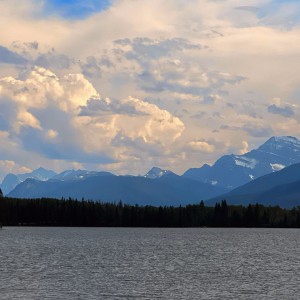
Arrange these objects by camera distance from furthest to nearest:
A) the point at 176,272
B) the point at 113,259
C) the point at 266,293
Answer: the point at 113,259 → the point at 176,272 → the point at 266,293

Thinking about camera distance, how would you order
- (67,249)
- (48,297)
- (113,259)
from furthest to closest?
(67,249), (113,259), (48,297)

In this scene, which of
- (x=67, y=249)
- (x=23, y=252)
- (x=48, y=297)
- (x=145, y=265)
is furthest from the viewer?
(x=67, y=249)

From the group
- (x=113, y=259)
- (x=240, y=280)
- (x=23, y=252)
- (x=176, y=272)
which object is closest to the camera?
(x=240, y=280)

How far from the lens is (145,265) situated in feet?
415

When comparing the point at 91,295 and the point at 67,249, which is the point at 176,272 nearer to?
the point at 91,295

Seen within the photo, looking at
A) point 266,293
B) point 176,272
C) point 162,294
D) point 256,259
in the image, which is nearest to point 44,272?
point 176,272

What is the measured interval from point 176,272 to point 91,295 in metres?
31.1

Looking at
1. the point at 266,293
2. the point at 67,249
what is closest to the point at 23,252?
the point at 67,249

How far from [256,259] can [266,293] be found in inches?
2318

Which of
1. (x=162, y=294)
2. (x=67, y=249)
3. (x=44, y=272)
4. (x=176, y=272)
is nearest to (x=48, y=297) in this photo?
(x=162, y=294)

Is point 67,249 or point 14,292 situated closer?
point 14,292

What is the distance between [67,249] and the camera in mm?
169500

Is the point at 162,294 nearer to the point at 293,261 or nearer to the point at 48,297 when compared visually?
the point at 48,297

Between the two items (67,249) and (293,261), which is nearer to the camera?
(293,261)
